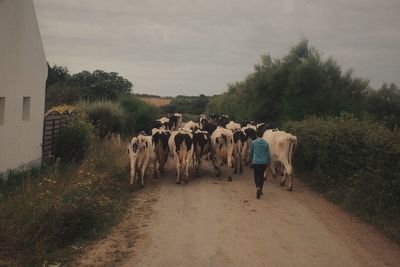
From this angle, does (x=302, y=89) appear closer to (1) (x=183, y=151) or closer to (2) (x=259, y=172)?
(1) (x=183, y=151)

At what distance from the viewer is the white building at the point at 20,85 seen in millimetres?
12703

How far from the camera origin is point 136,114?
30719 mm

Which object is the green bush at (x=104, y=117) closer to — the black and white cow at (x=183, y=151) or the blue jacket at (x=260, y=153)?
the black and white cow at (x=183, y=151)

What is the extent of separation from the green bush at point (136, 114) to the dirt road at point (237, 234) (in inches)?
615

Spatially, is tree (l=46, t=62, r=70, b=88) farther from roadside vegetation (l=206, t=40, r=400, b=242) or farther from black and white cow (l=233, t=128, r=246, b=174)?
black and white cow (l=233, t=128, r=246, b=174)

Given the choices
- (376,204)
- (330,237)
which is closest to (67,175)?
(330,237)

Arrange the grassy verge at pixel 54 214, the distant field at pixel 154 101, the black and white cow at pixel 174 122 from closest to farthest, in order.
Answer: the grassy verge at pixel 54 214 → the black and white cow at pixel 174 122 → the distant field at pixel 154 101

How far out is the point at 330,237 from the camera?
9.59 metres

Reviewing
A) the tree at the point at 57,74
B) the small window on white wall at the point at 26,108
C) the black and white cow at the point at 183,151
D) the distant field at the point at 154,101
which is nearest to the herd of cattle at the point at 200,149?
the black and white cow at the point at 183,151

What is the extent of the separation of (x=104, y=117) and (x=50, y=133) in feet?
25.9

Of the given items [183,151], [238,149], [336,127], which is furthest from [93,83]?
[336,127]

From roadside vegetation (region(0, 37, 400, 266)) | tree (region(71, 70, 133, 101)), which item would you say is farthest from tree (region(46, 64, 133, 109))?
roadside vegetation (region(0, 37, 400, 266))

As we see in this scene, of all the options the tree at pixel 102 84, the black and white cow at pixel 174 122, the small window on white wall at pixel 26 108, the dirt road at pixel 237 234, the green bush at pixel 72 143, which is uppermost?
the tree at pixel 102 84

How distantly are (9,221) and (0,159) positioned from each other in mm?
4651
